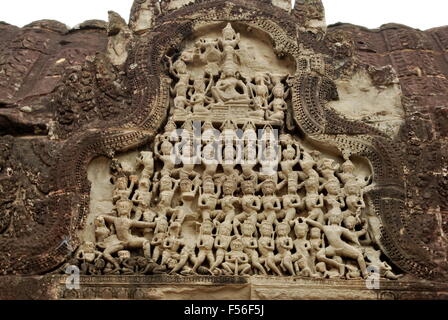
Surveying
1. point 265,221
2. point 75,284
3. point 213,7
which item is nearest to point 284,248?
point 265,221

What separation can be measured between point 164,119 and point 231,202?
60.2 inches

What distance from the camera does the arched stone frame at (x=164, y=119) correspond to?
26.7ft

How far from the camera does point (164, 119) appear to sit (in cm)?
928

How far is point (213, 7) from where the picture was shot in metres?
10.4

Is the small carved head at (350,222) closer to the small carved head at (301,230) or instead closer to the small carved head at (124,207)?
the small carved head at (301,230)

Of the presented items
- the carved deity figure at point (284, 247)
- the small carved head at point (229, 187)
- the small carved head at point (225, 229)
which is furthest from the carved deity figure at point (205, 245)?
the carved deity figure at point (284, 247)

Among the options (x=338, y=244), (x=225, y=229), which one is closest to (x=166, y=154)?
(x=225, y=229)

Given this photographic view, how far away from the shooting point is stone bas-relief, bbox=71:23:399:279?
26.3ft

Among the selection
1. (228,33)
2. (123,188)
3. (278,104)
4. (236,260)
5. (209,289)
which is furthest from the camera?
(228,33)

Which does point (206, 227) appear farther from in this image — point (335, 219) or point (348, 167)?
point (348, 167)

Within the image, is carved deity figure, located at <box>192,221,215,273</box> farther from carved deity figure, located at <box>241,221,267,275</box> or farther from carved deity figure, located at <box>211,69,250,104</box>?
carved deity figure, located at <box>211,69,250,104</box>

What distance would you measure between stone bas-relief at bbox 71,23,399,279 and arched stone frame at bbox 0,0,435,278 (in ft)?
0.61

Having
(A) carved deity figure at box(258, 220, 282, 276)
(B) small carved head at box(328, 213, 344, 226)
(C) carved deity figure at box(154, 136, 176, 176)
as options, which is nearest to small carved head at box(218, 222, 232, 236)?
(A) carved deity figure at box(258, 220, 282, 276)

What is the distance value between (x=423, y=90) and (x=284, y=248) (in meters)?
3.20
